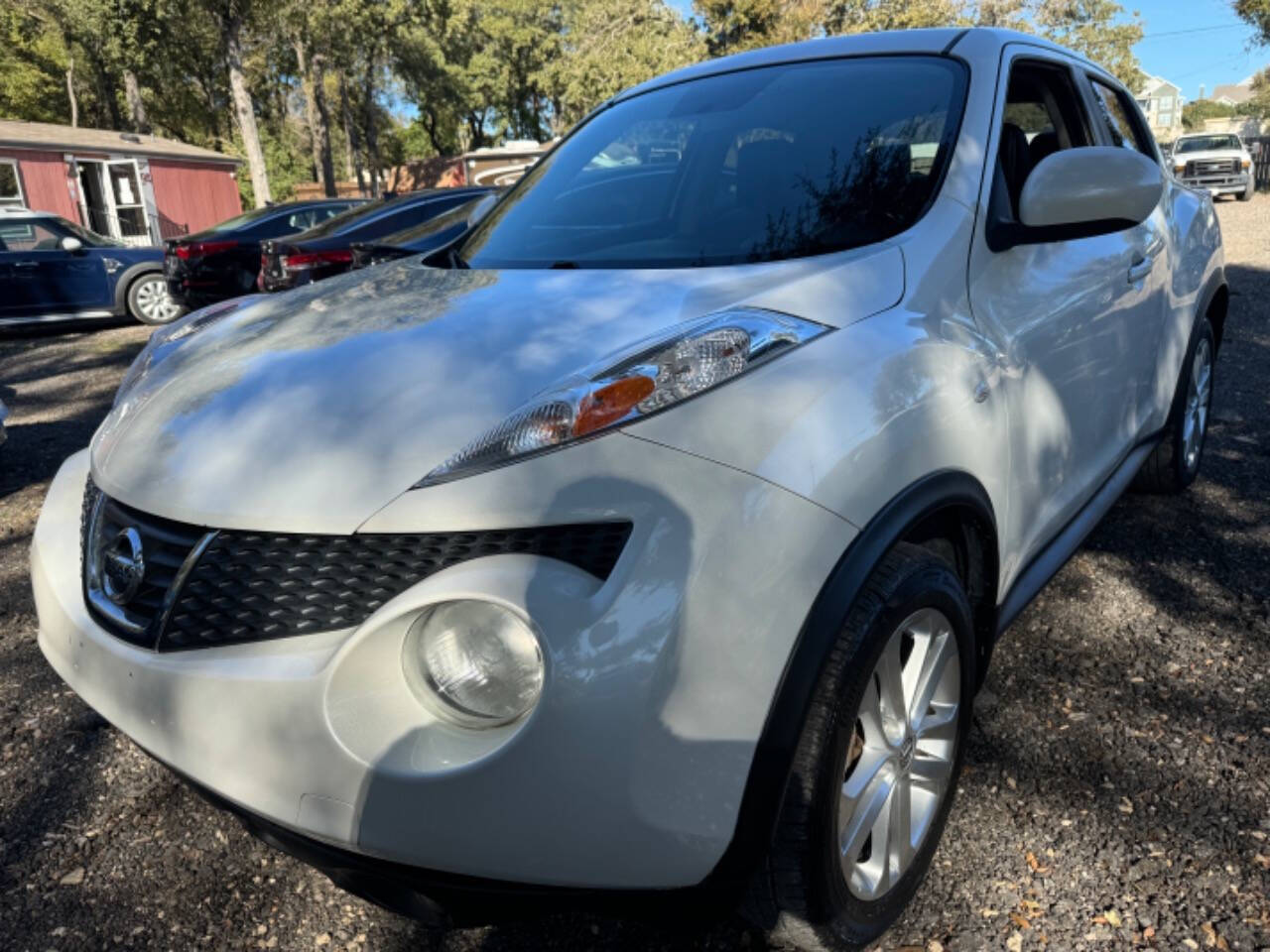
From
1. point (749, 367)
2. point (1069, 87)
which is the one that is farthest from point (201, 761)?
point (1069, 87)

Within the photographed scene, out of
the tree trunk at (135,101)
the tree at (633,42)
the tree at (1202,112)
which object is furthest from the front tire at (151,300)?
the tree at (1202,112)

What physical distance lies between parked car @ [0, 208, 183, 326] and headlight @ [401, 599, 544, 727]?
11.0 metres

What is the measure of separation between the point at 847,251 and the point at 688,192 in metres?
0.68

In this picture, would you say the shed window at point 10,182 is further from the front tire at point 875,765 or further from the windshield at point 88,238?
the front tire at point 875,765

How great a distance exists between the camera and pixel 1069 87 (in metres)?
3.06

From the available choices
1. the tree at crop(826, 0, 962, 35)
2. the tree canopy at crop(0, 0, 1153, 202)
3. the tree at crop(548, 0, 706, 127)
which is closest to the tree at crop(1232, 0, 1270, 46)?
the tree canopy at crop(0, 0, 1153, 202)

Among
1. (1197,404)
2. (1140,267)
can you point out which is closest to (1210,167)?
(1197,404)

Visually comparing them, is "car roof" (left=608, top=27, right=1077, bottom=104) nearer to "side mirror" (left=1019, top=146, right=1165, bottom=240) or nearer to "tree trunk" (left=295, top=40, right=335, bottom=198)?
"side mirror" (left=1019, top=146, right=1165, bottom=240)

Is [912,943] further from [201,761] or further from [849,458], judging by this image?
[201,761]

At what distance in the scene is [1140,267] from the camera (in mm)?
A: 2961

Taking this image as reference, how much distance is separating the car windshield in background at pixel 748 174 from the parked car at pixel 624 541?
0.7 inches

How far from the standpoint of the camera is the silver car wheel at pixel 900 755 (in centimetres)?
170

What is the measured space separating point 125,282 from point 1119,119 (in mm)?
11352

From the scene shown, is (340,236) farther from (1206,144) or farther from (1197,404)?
(1206,144)
